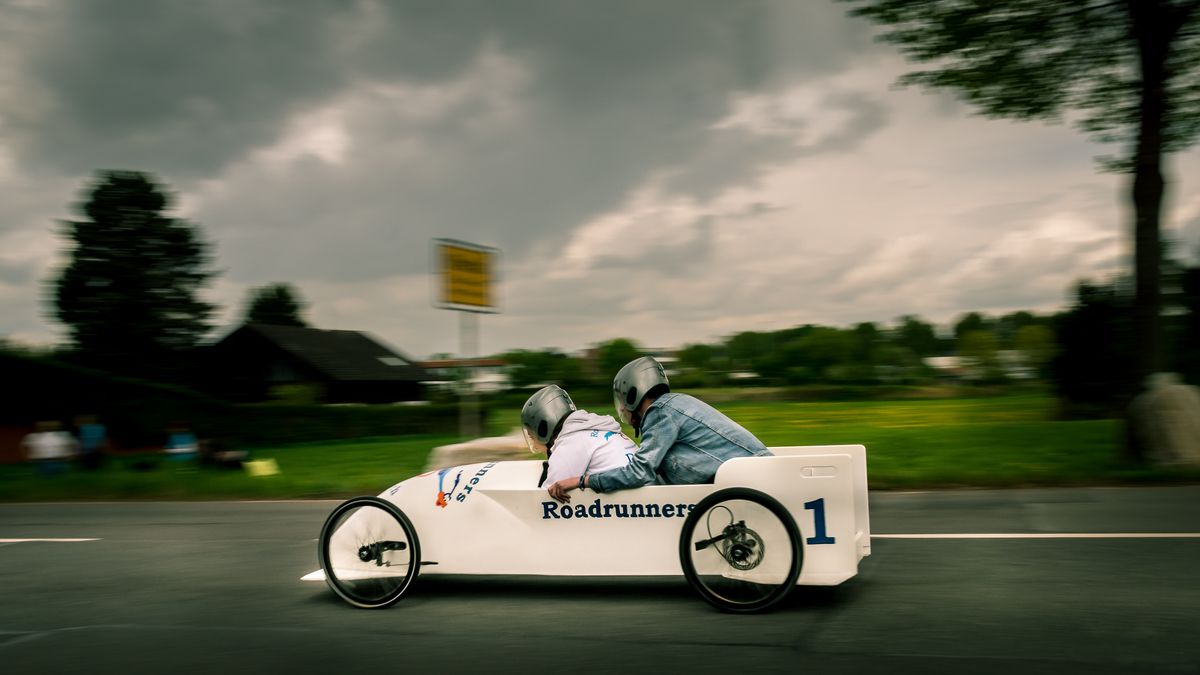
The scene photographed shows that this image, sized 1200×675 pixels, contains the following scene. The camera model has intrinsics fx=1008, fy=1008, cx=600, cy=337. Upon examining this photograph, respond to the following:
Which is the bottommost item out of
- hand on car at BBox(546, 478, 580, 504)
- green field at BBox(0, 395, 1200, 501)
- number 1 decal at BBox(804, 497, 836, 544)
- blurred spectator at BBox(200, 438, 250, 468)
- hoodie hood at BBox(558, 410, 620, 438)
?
green field at BBox(0, 395, 1200, 501)

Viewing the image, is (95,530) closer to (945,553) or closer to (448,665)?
(448,665)

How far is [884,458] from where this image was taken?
15.8m

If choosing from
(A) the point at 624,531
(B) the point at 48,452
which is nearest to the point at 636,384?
(A) the point at 624,531

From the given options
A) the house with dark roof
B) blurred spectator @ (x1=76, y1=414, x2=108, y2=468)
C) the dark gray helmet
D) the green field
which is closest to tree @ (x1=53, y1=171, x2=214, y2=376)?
the house with dark roof

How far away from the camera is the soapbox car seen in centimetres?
541

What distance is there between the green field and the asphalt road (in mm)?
4243

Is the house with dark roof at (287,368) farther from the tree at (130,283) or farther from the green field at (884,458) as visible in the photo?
the green field at (884,458)

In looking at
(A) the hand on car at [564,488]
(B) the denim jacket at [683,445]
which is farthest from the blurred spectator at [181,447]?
(B) the denim jacket at [683,445]

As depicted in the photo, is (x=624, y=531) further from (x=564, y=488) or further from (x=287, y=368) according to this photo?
(x=287, y=368)

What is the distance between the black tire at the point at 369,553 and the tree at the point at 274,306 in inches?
2977

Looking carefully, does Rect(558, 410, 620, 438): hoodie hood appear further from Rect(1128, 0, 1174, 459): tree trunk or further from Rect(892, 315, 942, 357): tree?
Rect(892, 315, 942, 357): tree

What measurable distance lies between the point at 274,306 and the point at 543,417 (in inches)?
3015

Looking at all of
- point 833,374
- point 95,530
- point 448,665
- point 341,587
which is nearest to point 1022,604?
point 448,665

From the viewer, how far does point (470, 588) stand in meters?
6.63
